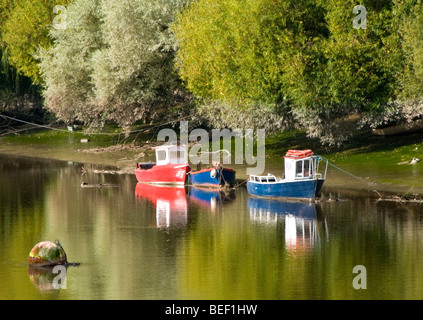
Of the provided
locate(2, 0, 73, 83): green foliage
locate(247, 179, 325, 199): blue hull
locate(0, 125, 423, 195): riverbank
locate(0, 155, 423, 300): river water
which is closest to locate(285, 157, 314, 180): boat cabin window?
locate(247, 179, 325, 199): blue hull

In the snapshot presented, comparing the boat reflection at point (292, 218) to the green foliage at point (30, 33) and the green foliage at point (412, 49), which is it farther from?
the green foliage at point (30, 33)

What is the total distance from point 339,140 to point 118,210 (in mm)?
17833

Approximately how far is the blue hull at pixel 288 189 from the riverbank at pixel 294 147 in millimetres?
3537

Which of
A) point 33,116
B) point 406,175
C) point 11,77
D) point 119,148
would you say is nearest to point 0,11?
point 11,77

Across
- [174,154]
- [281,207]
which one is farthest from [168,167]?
[281,207]

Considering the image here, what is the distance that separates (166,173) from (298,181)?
12.7m

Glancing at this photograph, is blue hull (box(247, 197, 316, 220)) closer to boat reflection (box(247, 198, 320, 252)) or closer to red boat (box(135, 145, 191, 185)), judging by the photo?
boat reflection (box(247, 198, 320, 252))

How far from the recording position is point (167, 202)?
4894 cm

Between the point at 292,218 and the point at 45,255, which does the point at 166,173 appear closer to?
the point at 292,218

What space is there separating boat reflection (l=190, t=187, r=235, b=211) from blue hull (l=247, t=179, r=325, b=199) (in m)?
1.75

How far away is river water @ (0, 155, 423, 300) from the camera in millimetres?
28594

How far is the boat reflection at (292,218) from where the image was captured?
36.3 m

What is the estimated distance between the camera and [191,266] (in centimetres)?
3181

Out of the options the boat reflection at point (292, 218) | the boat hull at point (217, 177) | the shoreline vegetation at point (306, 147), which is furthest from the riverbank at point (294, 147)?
the boat reflection at point (292, 218)
